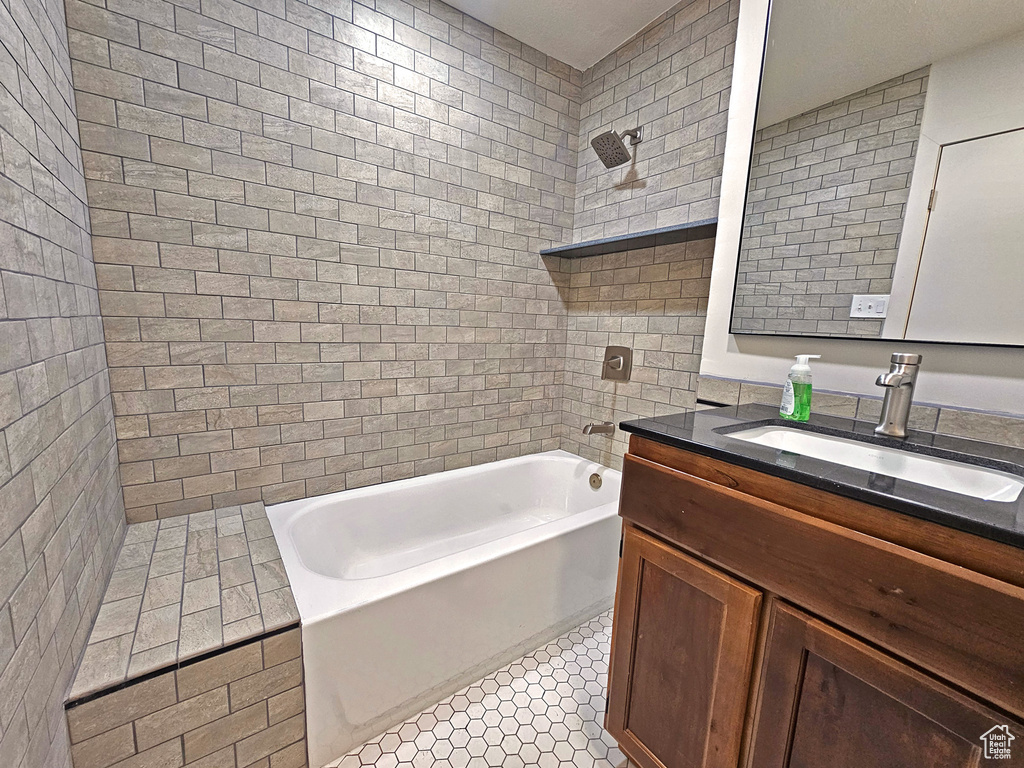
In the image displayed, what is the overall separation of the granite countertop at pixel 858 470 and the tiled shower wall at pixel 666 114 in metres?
1.04

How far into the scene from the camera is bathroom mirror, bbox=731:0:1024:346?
101 centimetres

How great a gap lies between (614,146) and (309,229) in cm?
144

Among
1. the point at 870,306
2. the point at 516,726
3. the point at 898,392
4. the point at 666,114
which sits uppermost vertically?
the point at 666,114

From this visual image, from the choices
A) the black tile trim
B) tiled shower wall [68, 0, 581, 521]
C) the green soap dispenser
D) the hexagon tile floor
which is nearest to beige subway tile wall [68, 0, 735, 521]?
tiled shower wall [68, 0, 581, 521]

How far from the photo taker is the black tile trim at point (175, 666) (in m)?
0.86

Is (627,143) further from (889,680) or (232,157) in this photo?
(889,680)

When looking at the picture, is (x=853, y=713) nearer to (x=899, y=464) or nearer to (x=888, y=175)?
(x=899, y=464)

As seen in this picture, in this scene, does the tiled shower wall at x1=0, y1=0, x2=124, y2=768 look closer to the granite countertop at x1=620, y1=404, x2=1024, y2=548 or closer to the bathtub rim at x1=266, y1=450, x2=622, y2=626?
the bathtub rim at x1=266, y1=450, x2=622, y2=626

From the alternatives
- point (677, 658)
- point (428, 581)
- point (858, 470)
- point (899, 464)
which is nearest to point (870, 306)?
point (899, 464)

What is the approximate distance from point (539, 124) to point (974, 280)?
1920 millimetres

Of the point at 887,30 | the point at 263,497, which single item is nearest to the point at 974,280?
the point at 887,30

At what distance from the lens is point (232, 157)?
150cm

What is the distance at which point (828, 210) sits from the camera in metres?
1.28

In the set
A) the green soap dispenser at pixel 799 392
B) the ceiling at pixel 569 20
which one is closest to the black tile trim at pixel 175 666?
the green soap dispenser at pixel 799 392
